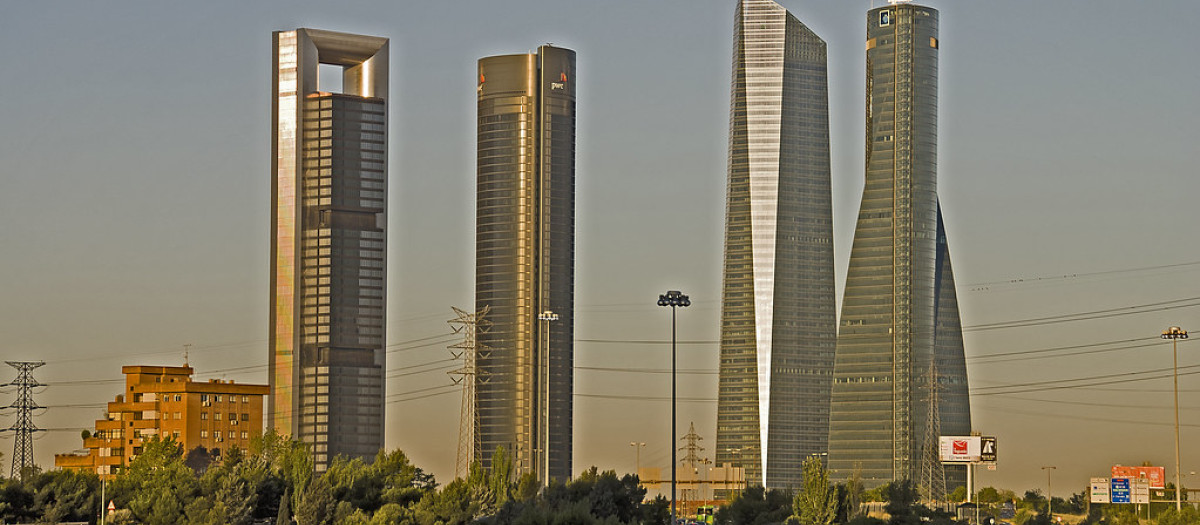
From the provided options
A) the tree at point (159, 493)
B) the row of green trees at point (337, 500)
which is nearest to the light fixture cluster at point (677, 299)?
the row of green trees at point (337, 500)

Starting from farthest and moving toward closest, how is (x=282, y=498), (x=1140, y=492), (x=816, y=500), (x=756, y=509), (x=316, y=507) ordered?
(x=1140, y=492) → (x=756, y=509) → (x=816, y=500) → (x=282, y=498) → (x=316, y=507)

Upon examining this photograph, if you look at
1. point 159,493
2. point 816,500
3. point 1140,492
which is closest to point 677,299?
point 816,500

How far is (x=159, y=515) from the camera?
103 meters

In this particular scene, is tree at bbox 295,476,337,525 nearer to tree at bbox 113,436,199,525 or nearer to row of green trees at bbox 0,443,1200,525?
row of green trees at bbox 0,443,1200,525

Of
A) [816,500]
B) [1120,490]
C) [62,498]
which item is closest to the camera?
[62,498]

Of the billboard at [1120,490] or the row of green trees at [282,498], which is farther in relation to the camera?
the billboard at [1120,490]

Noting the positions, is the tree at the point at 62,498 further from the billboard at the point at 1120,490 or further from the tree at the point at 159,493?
the billboard at the point at 1120,490

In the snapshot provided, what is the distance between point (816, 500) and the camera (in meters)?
110

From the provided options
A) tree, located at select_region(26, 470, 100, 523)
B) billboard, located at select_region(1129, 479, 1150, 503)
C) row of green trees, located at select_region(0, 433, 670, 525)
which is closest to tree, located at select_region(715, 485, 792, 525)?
row of green trees, located at select_region(0, 433, 670, 525)

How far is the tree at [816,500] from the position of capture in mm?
108812

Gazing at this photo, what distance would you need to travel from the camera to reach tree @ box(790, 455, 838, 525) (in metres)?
109

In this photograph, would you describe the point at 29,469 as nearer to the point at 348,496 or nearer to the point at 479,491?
the point at 348,496

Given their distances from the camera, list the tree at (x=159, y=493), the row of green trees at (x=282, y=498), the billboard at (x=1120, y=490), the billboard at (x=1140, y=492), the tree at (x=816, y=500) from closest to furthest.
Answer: the row of green trees at (x=282, y=498) < the tree at (x=159, y=493) < the tree at (x=816, y=500) < the billboard at (x=1140, y=492) < the billboard at (x=1120, y=490)

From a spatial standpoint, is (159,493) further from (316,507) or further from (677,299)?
(677,299)
